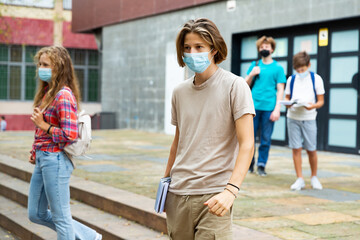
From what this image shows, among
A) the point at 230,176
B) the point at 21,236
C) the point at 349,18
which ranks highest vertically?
the point at 349,18

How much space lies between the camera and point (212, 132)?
2.88m

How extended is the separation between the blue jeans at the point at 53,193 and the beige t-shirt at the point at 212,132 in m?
1.52

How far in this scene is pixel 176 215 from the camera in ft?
9.68

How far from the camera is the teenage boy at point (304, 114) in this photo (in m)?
7.12

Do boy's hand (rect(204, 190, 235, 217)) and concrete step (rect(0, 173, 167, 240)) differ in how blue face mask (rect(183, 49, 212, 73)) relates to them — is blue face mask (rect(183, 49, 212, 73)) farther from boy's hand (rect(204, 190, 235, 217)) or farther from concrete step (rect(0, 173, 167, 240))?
concrete step (rect(0, 173, 167, 240))

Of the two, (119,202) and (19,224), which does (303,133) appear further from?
(19,224)

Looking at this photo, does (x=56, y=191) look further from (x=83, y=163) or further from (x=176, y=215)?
(x=83, y=163)

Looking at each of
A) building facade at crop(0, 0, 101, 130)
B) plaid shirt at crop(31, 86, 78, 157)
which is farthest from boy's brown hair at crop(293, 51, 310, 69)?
building facade at crop(0, 0, 101, 130)

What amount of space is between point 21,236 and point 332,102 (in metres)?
7.90

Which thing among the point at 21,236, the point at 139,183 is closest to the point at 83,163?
the point at 139,183

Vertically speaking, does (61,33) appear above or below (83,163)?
above

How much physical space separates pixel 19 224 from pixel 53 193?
2.62 metres

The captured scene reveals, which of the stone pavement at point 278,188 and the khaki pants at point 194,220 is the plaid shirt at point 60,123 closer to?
the khaki pants at point 194,220

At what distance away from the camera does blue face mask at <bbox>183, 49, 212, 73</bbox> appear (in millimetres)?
2822
